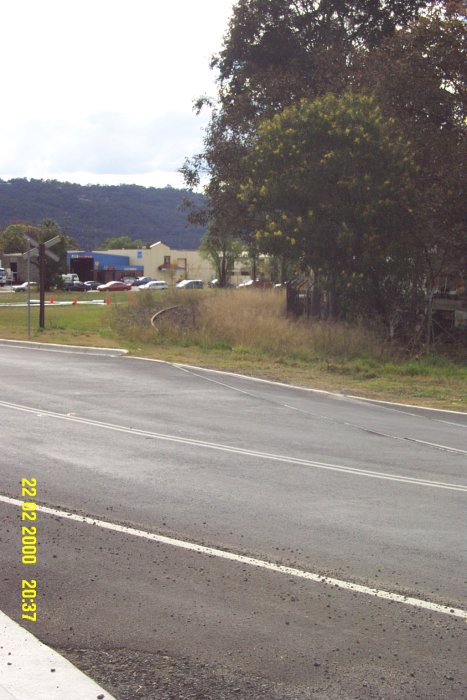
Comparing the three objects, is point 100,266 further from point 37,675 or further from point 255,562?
point 37,675

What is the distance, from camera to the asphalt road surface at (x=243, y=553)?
4.35 m

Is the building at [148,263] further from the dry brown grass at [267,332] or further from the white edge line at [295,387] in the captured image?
the white edge line at [295,387]

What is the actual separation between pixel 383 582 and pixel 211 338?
19.4 m

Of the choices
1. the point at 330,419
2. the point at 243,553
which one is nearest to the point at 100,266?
the point at 330,419

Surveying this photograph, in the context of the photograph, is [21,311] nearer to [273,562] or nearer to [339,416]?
[339,416]

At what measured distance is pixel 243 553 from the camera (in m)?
6.15

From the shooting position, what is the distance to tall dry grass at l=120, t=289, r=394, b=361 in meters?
21.8

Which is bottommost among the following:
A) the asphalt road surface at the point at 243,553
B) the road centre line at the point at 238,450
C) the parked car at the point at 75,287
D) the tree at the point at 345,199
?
the parked car at the point at 75,287

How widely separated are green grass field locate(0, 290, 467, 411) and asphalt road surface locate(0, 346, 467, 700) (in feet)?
16.4

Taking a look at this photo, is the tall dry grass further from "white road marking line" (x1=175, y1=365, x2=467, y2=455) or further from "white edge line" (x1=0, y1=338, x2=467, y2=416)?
"white road marking line" (x1=175, y1=365, x2=467, y2=455)

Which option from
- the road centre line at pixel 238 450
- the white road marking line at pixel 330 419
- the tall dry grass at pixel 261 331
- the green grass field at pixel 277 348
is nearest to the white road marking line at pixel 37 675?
the road centre line at pixel 238 450

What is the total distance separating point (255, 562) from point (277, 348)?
16.5 metres

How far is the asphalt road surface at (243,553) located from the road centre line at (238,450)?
0.16 ft

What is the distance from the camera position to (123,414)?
12781 mm
